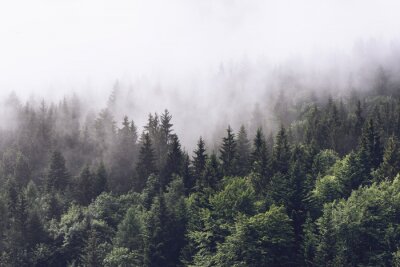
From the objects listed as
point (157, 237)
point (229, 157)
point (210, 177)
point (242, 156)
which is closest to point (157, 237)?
point (157, 237)

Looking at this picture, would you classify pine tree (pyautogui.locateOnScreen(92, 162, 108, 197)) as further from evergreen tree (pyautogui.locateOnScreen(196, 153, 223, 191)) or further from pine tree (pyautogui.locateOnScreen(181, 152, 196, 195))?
evergreen tree (pyautogui.locateOnScreen(196, 153, 223, 191))

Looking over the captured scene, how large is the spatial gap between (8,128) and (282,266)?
400 feet

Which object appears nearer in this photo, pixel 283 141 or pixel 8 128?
pixel 283 141

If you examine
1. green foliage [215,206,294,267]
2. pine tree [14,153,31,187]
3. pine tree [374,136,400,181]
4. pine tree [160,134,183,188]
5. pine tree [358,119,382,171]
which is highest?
pine tree [14,153,31,187]

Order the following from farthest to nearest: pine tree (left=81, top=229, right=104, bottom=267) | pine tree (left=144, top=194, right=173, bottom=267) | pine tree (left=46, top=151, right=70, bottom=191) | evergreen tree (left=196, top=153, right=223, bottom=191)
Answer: pine tree (left=46, top=151, right=70, bottom=191) → evergreen tree (left=196, top=153, right=223, bottom=191) → pine tree (left=81, top=229, right=104, bottom=267) → pine tree (left=144, top=194, right=173, bottom=267)

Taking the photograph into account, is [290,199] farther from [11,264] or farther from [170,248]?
[11,264]

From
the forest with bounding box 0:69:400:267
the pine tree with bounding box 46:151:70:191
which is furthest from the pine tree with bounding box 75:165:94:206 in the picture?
the pine tree with bounding box 46:151:70:191

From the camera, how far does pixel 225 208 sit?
326ft

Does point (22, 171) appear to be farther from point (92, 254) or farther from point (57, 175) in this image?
point (92, 254)

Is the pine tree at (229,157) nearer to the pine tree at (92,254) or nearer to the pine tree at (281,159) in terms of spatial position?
the pine tree at (281,159)

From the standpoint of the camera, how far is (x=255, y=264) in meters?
91.8

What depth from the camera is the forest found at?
90562 millimetres

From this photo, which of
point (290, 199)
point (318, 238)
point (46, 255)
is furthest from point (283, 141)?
point (46, 255)

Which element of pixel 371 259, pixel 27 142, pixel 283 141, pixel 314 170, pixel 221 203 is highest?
pixel 27 142
